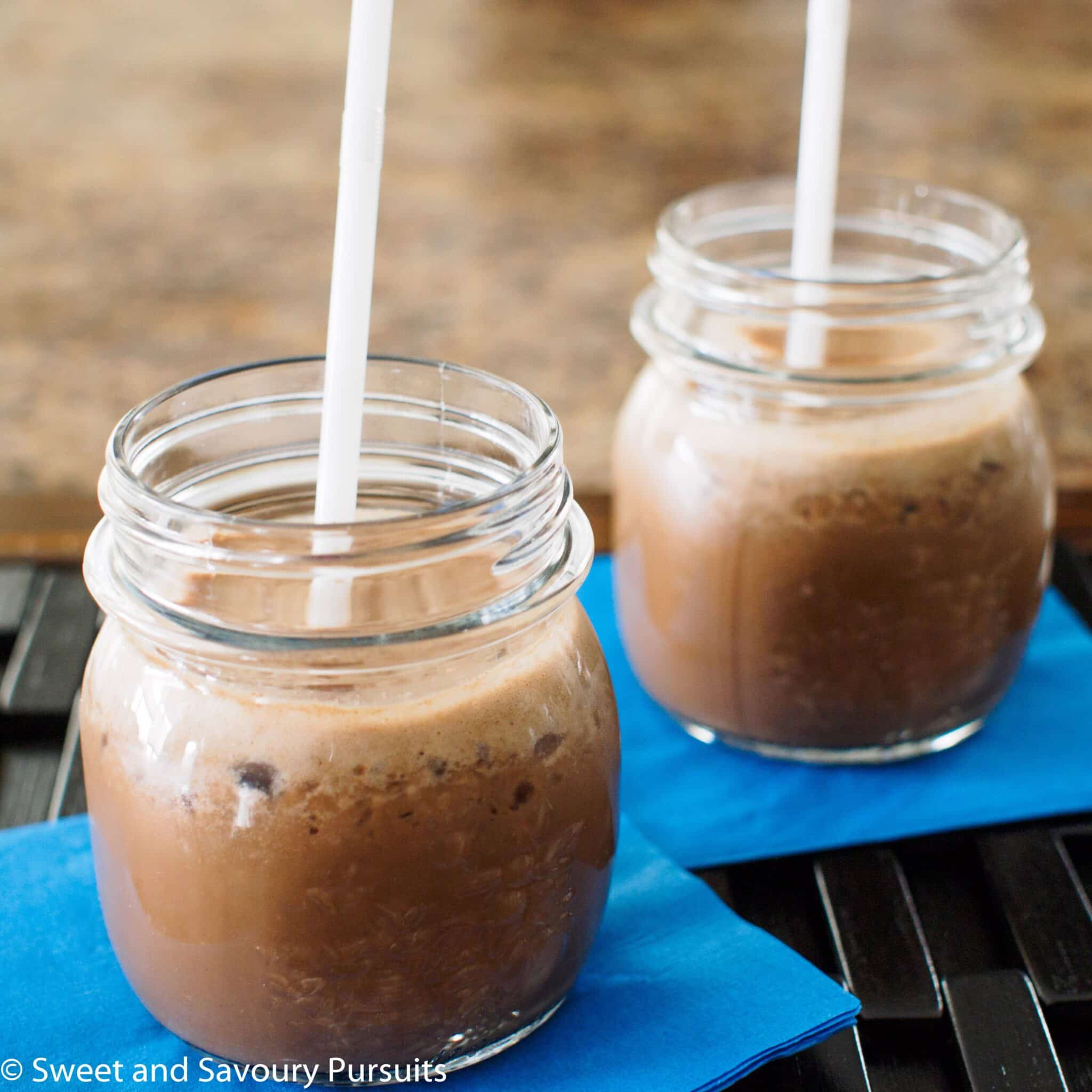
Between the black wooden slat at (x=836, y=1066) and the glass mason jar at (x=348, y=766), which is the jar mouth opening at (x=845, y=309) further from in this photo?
the black wooden slat at (x=836, y=1066)

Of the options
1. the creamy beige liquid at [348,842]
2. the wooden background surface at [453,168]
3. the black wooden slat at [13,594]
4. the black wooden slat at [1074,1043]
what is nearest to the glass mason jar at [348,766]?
the creamy beige liquid at [348,842]

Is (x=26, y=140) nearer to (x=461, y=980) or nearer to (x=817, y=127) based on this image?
(x=817, y=127)

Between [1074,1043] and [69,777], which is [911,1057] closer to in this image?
[1074,1043]

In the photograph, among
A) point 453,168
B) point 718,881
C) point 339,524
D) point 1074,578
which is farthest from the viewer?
point 453,168

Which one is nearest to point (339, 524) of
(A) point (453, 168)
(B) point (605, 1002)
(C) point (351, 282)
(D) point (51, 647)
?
(C) point (351, 282)

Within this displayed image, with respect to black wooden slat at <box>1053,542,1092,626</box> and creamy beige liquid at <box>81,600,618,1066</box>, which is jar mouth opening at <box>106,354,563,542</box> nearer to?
creamy beige liquid at <box>81,600,618,1066</box>
